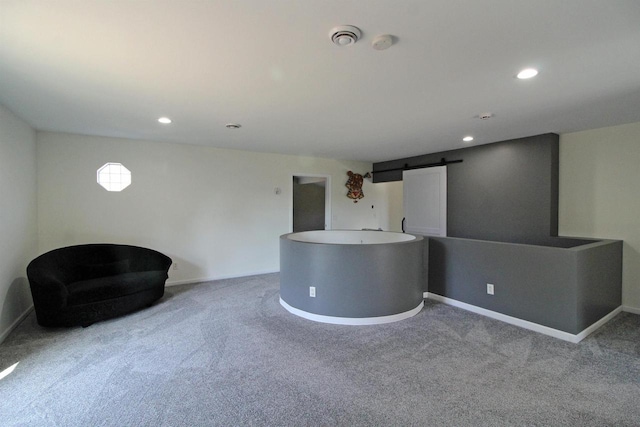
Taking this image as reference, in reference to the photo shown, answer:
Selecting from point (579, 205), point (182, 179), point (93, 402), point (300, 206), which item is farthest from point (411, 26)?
point (300, 206)

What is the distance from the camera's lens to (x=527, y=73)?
2.28 metres

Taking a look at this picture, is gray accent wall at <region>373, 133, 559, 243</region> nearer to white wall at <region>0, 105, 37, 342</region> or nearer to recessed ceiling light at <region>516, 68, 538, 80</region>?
recessed ceiling light at <region>516, 68, 538, 80</region>

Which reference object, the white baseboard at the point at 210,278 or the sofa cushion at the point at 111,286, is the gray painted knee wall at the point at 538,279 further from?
the sofa cushion at the point at 111,286

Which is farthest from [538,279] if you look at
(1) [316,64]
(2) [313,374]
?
(1) [316,64]

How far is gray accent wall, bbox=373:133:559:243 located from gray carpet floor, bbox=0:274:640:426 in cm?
152

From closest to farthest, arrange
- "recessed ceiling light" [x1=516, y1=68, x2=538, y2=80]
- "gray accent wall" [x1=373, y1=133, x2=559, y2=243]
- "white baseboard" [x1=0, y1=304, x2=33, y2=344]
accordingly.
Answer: "recessed ceiling light" [x1=516, y1=68, x2=538, y2=80]
"white baseboard" [x1=0, y1=304, x2=33, y2=344]
"gray accent wall" [x1=373, y1=133, x2=559, y2=243]

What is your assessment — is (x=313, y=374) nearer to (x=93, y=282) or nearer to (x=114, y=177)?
(x=93, y=282)

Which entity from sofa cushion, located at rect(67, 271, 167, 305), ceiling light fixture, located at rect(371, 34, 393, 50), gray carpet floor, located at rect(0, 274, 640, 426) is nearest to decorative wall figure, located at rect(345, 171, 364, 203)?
gray carpet floor, located at rect(0, 274, 640, 426)

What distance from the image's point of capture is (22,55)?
202 cm

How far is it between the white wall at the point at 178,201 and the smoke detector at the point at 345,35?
160 inches

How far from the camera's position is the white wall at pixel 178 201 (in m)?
4.27

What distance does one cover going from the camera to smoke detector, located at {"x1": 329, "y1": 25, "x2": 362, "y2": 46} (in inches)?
66.7

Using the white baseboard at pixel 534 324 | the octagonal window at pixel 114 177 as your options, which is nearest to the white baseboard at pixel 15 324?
the octagonal window at pixel 114 177

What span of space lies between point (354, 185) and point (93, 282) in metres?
5.02
